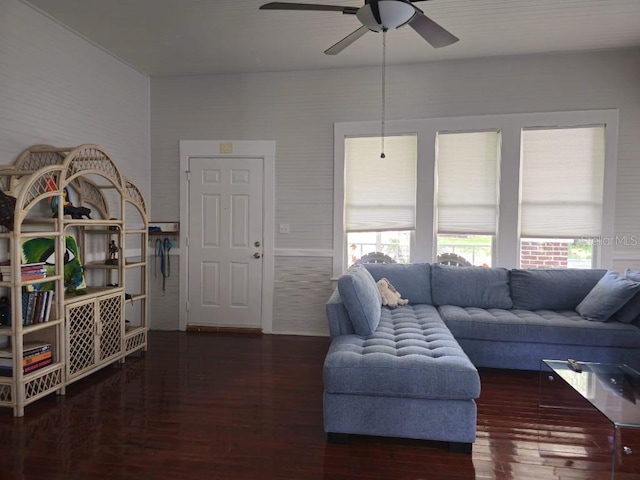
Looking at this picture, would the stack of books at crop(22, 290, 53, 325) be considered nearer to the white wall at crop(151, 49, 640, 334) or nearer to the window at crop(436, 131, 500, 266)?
the white wall at crop(151, 49, 640, 334)

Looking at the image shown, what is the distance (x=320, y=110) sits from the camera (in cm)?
460

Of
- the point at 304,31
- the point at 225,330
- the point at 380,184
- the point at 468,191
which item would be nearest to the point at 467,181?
the point at 468,191

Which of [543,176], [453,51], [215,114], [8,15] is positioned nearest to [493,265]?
[543,176]

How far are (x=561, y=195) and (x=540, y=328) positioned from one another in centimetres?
165

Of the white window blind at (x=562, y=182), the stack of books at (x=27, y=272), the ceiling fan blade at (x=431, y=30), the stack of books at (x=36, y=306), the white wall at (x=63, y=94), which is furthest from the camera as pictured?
the white window blind at (x=562, y=182)

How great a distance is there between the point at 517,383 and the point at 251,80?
415cm

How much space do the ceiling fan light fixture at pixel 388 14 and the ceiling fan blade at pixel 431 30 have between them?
0.45 ft

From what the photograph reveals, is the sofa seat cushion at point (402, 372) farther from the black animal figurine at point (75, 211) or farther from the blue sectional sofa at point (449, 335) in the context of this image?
the black animal figurine at point (75, 211)

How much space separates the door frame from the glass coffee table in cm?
290

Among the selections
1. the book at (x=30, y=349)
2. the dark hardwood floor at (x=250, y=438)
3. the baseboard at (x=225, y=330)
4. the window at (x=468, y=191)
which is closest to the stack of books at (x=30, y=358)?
the book at (x=30, y=349)

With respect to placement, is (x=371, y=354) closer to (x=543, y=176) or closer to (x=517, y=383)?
(x=517, y=383)

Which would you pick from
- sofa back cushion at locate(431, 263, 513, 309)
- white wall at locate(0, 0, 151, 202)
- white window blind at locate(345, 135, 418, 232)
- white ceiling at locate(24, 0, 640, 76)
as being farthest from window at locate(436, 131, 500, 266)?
white wall at locate(0, 0, 151, 202)

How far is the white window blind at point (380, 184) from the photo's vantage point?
4500 millimetres

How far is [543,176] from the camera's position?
4.25 metres
